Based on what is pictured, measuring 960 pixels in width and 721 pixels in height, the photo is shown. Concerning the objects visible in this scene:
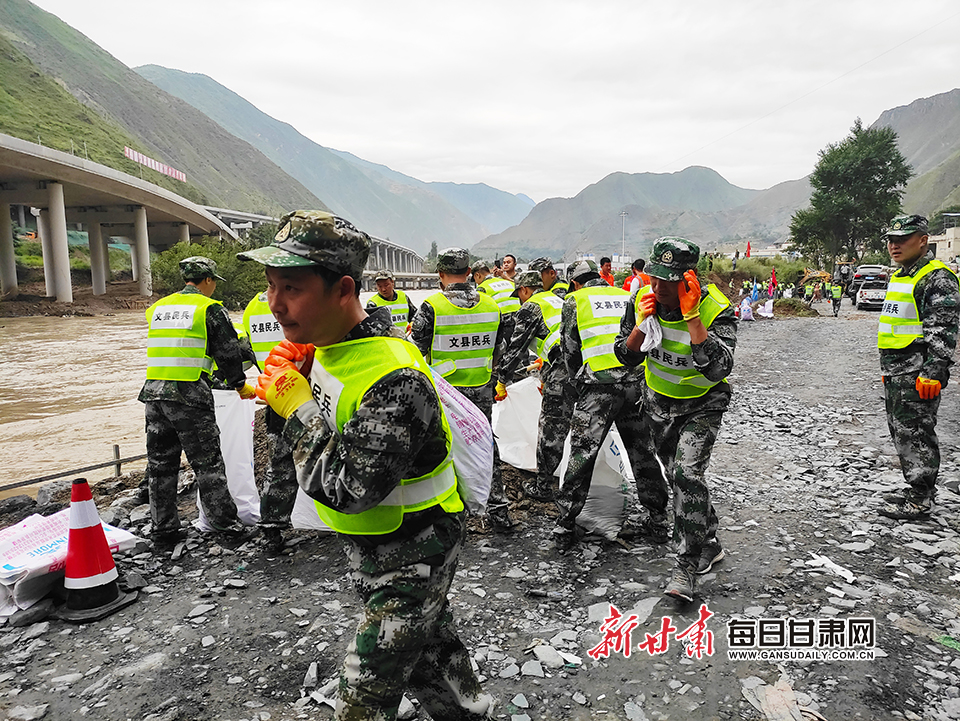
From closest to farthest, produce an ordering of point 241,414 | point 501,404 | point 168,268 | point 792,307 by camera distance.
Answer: point 241,414
point 501,404
point 792,307
point 168,268

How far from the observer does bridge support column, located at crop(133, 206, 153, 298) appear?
37.7 m

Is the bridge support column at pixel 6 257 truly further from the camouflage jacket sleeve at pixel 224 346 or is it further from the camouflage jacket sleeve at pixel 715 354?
the camouflage jacket sleeve at pixel 715 354

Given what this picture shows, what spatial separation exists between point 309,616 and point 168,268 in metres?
36.7

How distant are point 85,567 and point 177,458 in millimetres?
1065

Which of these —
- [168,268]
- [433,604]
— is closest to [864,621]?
[433,604]

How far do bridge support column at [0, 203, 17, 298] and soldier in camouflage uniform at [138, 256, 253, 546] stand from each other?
38.3 meters

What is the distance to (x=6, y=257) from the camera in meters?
34.5

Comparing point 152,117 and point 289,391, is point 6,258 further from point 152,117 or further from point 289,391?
point 152,117

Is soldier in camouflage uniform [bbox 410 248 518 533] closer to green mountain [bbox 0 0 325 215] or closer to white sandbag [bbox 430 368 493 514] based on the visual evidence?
white sandbag [bbox 430 368 493 514]

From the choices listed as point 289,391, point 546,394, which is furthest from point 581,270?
point 289,391

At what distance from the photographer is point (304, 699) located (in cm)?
277

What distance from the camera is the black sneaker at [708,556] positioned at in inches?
141

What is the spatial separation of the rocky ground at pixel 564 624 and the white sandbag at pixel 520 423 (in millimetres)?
684

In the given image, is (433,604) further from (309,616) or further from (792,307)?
(792,307)
